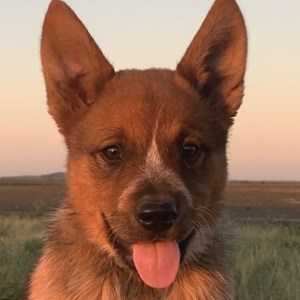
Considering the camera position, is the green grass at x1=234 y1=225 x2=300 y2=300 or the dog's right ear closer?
the dog's right ear

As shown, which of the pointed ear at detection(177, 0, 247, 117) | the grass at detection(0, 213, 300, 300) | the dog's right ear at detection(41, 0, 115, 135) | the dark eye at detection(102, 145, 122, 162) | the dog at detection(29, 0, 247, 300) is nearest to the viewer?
the dog at detection(29, 0, 247, 300)

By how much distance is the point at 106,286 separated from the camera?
5.97 m

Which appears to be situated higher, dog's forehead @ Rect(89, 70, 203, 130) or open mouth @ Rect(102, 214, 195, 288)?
dog's forehead @ Rect(89, 70, 203, 130)

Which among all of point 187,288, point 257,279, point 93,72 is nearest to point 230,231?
point 187,288

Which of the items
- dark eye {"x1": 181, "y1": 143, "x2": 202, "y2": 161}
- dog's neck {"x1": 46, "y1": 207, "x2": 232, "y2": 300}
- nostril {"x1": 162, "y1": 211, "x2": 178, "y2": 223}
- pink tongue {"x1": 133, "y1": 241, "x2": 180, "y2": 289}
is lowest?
dog's neck {"x1": 46, "y1": 207, "x2": 232, "y2": 300}

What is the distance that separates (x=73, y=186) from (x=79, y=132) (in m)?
0.46

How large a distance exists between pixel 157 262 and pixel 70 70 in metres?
1.90

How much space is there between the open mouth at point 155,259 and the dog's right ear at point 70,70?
45.8 inches

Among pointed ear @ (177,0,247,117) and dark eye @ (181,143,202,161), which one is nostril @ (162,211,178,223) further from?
pointed ear @ (177,0,247,117)

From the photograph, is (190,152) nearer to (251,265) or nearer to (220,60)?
(220,60)

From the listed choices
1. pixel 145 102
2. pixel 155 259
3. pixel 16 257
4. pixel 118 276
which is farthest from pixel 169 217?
pixel 16 257

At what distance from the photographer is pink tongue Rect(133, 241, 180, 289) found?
5.64m

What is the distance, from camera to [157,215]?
530 centimetres

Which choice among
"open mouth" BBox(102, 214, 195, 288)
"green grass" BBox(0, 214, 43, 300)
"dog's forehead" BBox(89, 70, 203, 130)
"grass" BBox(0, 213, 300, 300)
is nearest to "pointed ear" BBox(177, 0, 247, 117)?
"dog's forehead" BBox(89, 70, 203, 130)
